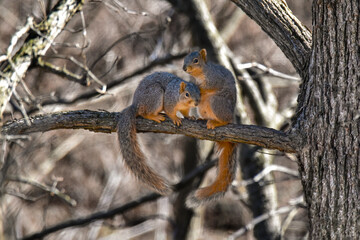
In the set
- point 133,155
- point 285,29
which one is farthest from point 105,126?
point 285,29

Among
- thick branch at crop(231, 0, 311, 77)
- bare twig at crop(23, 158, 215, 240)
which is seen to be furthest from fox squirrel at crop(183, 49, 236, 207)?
bare twig at crop(23, 158, 215, 240)

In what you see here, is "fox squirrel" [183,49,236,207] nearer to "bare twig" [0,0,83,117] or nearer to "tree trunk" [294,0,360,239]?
"tree trunk" [294,0,360,239]

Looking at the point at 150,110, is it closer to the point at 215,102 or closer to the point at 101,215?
the point at 215,102

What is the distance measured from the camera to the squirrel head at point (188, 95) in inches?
164

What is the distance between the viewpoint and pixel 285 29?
3.73 m

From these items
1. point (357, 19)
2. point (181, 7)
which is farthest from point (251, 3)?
point (181, 7)

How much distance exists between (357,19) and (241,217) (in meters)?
7.02

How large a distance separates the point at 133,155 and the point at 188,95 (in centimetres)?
65

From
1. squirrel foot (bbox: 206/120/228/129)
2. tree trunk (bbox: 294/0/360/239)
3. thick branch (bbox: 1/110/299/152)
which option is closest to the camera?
tree trunk (bbox: 294/0/360/239)

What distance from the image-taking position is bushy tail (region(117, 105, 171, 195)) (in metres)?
4.00

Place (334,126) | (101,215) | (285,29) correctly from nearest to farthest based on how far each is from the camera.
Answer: (334,126)
(285,29)
(101,215)

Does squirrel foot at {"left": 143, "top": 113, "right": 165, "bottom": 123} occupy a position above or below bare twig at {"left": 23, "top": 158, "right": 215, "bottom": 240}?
above

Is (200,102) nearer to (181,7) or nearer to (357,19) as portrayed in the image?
(357,19)

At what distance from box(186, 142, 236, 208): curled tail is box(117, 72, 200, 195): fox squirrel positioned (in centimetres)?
24
